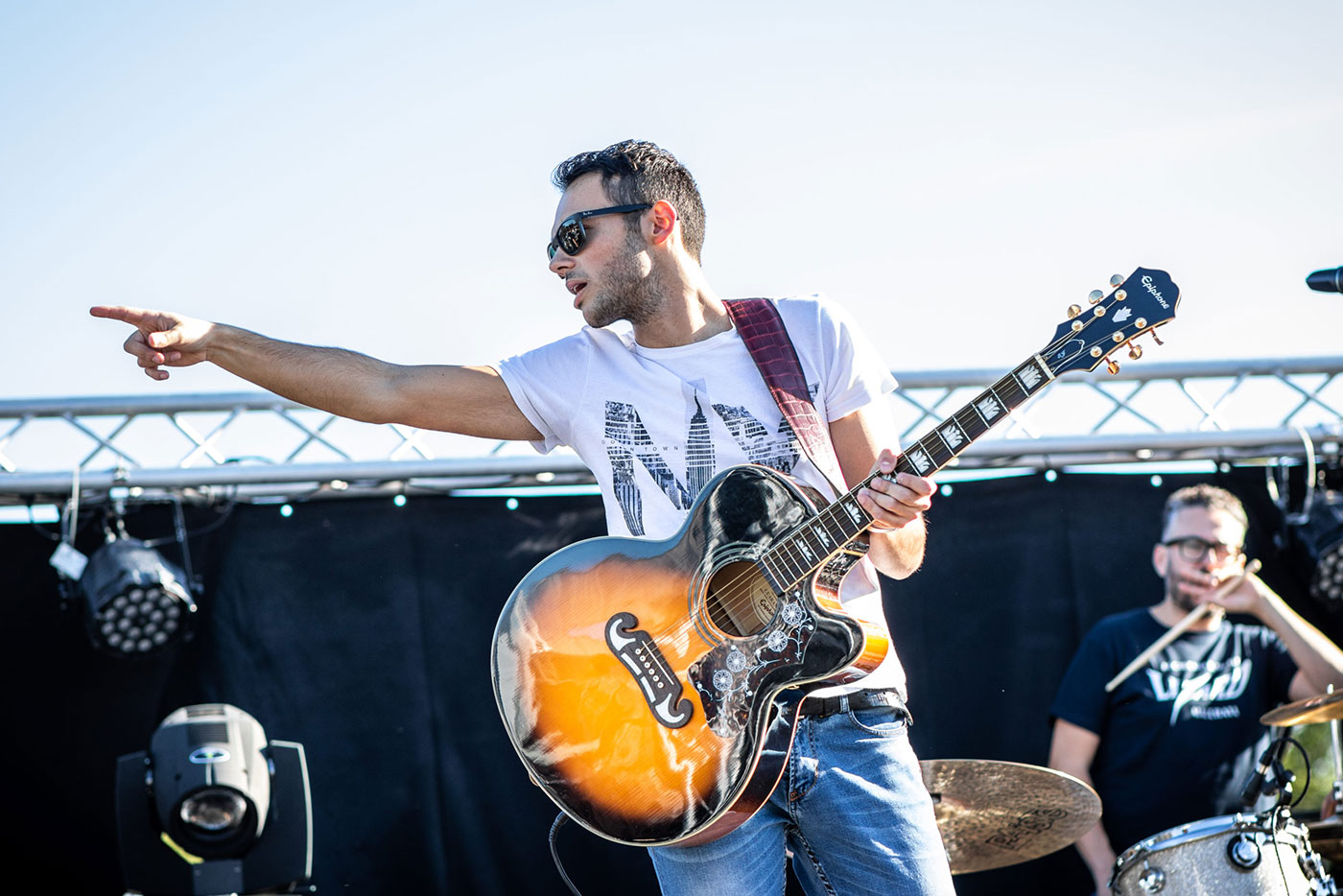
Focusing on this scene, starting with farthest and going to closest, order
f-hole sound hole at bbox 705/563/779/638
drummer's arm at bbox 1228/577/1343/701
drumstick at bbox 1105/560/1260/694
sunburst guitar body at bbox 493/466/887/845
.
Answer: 1. drummer's arm at bbox 1228/577/1343/701
2. drumstick at bbox 1105/560/1260/694
3. f-hole sound hole at bbox 705/563/779/638
4. sunburst guitar body at bbox 493/466/887/845

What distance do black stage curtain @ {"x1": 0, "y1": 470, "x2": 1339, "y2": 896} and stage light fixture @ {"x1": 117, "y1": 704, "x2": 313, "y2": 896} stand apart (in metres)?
0.69

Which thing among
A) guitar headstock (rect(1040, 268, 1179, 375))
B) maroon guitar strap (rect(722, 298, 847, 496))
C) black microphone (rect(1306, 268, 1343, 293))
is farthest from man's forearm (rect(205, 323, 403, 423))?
black microphone (rect(1306, 268, 1343, 293))

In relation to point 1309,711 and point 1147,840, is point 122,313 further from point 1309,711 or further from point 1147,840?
point 1309,711

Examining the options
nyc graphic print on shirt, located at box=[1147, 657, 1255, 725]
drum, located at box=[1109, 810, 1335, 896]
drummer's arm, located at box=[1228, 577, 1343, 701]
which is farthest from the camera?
nyc graphic print on shirt, located at box=[1147, 657, 1255, 725]

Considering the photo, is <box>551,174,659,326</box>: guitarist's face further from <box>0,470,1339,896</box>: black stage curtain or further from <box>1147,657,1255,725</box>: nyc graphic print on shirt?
<box>1147,657,1255,725</box>: nyc graphic print on shirt

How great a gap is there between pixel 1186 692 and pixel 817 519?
3220 mm

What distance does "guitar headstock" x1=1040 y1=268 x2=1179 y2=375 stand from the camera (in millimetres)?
2600

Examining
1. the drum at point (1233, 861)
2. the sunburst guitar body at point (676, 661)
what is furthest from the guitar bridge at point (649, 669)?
the drum at point (1233, 861)

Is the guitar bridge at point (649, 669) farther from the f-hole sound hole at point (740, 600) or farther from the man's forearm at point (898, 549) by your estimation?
the man's forearm at point (898, 549)

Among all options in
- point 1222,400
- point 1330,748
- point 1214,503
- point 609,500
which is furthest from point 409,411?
point 1330,748

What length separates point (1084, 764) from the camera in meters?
5.12

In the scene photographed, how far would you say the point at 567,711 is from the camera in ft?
8.76

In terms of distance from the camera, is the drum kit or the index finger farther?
the drum kit

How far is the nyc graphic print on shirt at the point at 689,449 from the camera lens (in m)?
2.83
